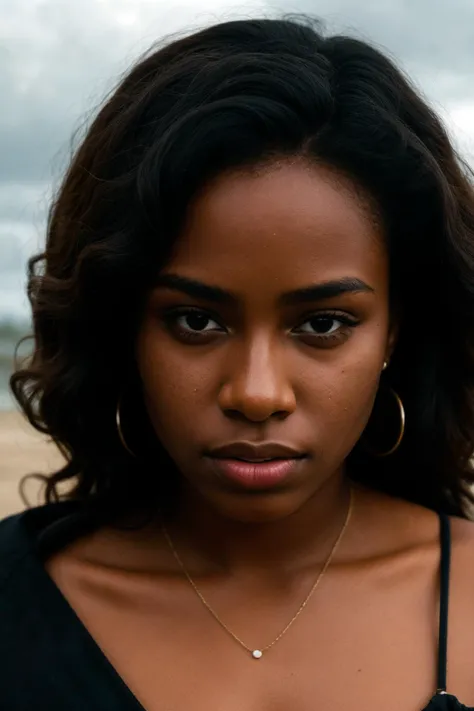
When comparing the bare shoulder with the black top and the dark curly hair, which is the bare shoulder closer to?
the black top

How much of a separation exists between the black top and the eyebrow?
660mm

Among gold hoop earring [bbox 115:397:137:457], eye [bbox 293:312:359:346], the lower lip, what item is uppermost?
eye [bbox 293:312:359:346]

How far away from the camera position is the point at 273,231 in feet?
6.04

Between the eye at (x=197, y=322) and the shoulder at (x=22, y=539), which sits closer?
the eye at (x=197, y=322)

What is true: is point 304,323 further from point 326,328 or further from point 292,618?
point 292,618

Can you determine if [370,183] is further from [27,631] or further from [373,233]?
[27,631]

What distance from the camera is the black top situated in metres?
2.00

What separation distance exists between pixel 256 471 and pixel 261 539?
1.25ft

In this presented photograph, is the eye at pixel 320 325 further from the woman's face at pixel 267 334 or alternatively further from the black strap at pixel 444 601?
the black strap at pixel 444 601

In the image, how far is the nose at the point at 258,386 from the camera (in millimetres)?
1832

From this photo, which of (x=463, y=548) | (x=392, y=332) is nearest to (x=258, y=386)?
(x=392, y=332)

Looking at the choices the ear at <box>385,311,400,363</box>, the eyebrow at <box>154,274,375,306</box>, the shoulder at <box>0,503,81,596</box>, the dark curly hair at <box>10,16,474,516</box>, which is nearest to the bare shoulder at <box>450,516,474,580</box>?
the dark curly hair at <box>10,16,474,516</box>

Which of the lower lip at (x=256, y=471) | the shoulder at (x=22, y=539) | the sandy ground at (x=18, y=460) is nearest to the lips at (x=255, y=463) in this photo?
the lower lip at (x=256, y=471)

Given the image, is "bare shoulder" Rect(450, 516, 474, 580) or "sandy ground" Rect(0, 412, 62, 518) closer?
"bare shoulder" Rect(450, 516, 474, 580)
